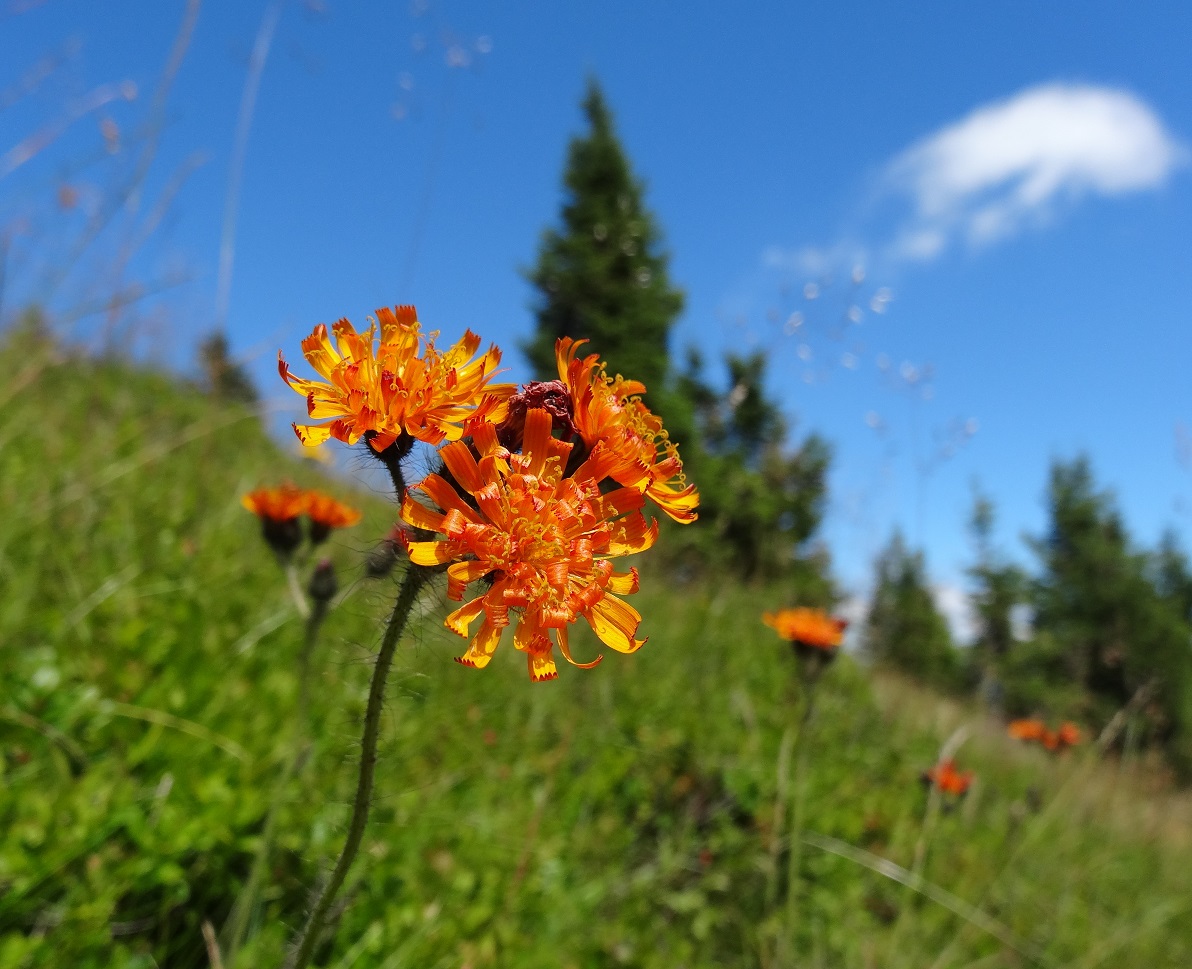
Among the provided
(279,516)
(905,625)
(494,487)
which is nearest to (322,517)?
(279,516)

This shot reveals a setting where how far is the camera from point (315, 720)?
9.04ft

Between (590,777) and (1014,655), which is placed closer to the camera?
(590,777)

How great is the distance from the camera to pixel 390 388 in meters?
1.13

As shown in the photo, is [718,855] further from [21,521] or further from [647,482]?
[21,521]


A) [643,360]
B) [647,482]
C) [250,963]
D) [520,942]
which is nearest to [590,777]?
[520,942]

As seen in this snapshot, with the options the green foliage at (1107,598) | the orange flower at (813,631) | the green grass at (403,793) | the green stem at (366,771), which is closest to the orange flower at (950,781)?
the green grass at (403,793)

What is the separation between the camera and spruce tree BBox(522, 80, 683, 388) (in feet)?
54.7

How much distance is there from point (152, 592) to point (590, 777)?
2.05 meters

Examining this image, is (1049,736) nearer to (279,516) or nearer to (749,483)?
(749,483)

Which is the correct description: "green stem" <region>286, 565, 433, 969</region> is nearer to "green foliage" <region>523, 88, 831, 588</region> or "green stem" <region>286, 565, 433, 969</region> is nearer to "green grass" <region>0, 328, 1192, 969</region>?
"green grass" <region>0, 328, 1192, 969</region>

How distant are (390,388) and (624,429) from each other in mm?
379

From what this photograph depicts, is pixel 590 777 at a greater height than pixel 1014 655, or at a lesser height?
lesser

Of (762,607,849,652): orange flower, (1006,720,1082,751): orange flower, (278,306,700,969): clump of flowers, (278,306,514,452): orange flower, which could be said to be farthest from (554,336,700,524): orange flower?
(1006,720,1082,751): orange flower

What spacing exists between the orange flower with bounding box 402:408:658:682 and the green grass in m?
0.22
